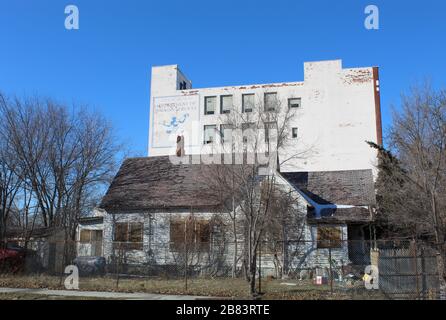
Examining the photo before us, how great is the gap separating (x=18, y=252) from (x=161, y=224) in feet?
23.8

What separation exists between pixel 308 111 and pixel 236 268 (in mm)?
31325

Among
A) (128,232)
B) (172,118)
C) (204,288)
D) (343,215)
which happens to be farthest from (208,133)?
(204,288)

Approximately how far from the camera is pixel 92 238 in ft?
86.2

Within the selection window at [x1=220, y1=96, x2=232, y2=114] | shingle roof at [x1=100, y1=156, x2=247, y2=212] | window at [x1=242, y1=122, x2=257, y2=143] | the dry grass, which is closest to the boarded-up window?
shingle roof at [x1=100, y1=156, x2=247, y2=212]

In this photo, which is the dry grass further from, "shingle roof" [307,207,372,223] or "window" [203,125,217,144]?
"window" [203,125,217,144]

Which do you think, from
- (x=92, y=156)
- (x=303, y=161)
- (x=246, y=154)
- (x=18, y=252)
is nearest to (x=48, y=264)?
(x=18, y=252)

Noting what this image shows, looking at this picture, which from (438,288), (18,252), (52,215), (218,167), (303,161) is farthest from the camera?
(303,161)

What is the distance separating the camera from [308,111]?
1953 inches

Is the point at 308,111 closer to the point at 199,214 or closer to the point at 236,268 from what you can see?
the point at 199,214

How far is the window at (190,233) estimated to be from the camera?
73.5ft

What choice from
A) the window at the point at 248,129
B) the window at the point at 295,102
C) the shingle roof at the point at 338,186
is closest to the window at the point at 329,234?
the shingle roof at the point at 338,186

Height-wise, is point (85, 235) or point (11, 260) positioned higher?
point (85, 235)

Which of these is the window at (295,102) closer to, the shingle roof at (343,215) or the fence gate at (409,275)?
the shingle roof at (343,215)

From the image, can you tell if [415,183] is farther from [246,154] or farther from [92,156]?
[92,156]
